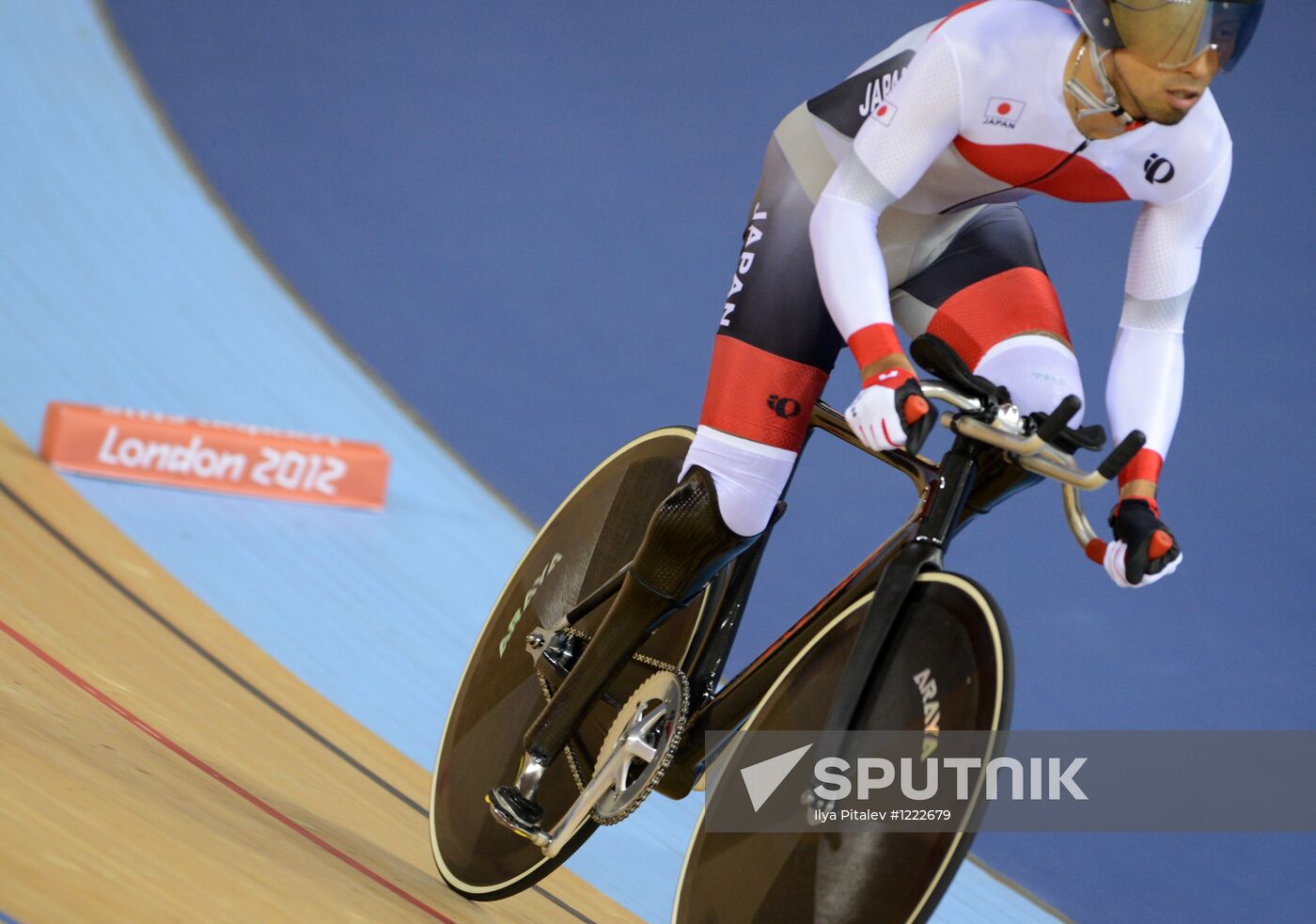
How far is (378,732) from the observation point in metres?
3.72

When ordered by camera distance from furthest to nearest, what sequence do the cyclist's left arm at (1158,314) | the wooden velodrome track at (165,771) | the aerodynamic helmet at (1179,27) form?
the cyclist's left arm at (1158,314), the wooden velodrome track at (165,771), the aerodynamic helmet at (1179,27)

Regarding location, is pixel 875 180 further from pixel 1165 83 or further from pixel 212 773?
pixel 212 773

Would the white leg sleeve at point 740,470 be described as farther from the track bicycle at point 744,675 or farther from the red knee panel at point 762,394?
the track bicycle at point 744,675

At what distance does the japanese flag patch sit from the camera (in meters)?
2.05

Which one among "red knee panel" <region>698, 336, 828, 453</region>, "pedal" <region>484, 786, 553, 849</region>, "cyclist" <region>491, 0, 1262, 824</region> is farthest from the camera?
"pedal" <region>484, 786, 553, 849</region>

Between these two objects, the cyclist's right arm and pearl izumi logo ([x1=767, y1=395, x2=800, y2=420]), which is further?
pearl izumi logo ([x1=767, y1=395, x2=800, y2=420])

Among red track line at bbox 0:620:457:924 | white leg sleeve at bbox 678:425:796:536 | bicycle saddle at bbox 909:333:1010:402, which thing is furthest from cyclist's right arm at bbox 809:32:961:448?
red track line at bbox 0:620:457:924

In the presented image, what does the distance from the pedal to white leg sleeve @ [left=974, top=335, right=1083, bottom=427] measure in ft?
3.46

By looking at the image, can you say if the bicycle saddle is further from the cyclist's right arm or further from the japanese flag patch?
the japanese flag patch

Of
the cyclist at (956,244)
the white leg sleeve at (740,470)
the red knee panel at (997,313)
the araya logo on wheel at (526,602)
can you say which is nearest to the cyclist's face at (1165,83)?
the cyclist at (956,244)

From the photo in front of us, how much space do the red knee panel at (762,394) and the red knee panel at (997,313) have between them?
217 millimetres

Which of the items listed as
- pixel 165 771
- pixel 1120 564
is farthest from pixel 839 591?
pixel 165 771

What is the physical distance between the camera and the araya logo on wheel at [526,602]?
114 inches

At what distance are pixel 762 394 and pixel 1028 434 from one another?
53cm
